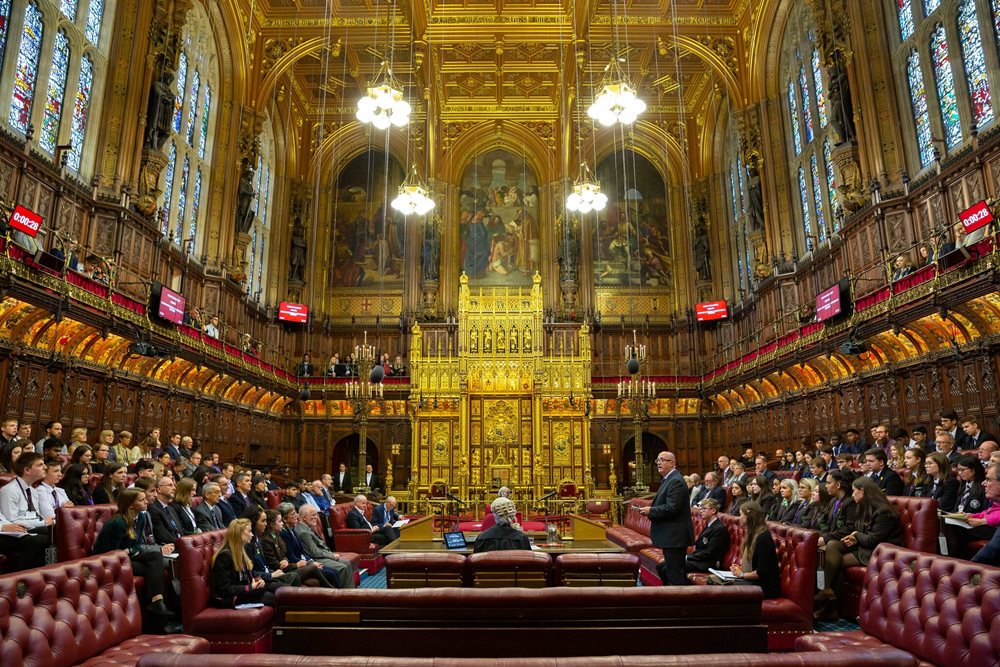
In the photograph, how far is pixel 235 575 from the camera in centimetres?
544

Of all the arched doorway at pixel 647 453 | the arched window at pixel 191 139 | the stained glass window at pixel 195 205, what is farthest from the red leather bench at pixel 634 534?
the stained glass window at pixel 195 205

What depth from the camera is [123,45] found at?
52.2 ft

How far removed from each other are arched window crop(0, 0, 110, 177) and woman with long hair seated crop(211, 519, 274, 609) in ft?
→ 38.7

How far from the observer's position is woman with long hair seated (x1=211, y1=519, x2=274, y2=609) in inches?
209

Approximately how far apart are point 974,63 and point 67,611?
682 inches

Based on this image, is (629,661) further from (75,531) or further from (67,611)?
(75,531)

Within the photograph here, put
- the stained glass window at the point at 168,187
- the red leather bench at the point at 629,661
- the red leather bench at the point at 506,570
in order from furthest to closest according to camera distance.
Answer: the stained glass window at the point at 168,187, the red leather bench at the point at 506,570, the red leather bench at the point at 629,661

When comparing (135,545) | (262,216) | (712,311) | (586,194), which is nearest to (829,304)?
(586,194)

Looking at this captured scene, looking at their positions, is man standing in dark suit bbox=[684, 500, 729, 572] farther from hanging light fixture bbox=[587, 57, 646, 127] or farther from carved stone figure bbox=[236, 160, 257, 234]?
carved stone figure bbox=[236, 160, 257, 234]

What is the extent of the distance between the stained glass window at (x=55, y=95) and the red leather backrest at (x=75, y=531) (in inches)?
424

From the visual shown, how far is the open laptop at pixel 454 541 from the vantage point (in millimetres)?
8000

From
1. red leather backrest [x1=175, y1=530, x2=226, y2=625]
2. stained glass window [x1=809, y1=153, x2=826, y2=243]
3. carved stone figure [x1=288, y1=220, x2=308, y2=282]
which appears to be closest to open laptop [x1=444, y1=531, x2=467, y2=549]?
red leather backrest [x1=175, y1=530, x2=226, y2=625]

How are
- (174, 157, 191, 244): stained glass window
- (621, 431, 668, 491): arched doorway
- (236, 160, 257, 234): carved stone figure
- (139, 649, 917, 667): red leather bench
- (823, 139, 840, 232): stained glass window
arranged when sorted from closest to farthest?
(139, 649, 917, 667): red leather bench, (823, 139, 840, 232): stained glass window, (174, 157, 191, 244): stained glass window, (236, 160, 257, 234): carved stone figure, (621, 431, 668, 491): arched doorway

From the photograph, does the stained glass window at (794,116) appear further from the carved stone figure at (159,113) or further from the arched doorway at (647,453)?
→ the carved stone figure at (159,113)
